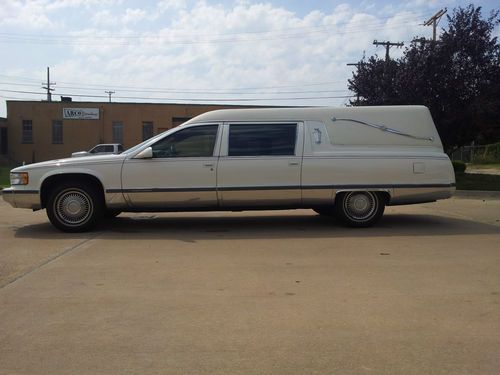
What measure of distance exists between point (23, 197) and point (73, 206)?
2.50 feet

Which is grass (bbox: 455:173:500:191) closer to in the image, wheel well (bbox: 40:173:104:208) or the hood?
the hood

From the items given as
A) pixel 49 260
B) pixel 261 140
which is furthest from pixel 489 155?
pixel 49 260

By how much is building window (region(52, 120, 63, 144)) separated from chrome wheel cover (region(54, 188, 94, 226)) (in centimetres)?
4554

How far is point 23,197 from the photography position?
8.37 meters

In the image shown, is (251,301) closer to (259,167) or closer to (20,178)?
(259,167)

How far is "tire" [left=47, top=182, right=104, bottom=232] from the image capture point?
27.6ft

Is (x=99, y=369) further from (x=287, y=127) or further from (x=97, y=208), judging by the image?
(x=287, y=127)

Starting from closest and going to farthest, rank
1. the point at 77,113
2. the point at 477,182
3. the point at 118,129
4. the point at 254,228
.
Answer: the point at 254,228
the point at 477,182
the point at 77,113
the point at 118,129

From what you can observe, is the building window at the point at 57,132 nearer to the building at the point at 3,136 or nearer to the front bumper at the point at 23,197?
the building at the point at 3,136

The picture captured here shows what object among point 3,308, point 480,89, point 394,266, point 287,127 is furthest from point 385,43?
point 3,308

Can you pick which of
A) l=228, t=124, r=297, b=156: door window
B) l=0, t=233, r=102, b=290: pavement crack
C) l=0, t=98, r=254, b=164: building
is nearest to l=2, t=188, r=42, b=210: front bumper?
l=0, t=233, r=102, b=290: pavement crack

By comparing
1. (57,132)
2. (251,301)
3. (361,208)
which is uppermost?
(57,132)

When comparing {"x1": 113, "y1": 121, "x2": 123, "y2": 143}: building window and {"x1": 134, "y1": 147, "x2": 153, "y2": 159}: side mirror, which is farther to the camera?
{"x1": 113, "y1": 121, "x2": 123, "y2": 143}: building window

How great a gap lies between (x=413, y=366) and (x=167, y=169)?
5.52 meters
